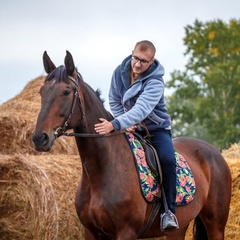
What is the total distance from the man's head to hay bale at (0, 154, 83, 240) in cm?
326

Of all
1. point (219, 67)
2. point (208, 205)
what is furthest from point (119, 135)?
point (219, 67)

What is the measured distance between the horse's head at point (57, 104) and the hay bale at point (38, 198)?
11.6ft

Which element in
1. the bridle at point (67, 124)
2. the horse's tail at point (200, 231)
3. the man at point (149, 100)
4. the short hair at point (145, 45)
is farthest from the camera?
the horse's tail at point (200, 231)

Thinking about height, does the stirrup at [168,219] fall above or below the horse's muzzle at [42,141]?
below

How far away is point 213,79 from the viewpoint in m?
41.2

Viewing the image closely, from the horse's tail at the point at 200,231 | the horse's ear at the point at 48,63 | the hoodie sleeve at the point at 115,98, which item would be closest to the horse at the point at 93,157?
the horse's ear at the point at 48,63

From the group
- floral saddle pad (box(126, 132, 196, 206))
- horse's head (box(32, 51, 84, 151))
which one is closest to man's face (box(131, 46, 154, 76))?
floral saddle pad (box(126, 132, 196, 206))

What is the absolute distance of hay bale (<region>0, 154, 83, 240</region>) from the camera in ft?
32.6

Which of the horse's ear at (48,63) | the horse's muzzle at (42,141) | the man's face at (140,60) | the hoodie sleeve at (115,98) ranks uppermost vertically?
the horse's ear at (48,63)

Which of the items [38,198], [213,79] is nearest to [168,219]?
[38,198]

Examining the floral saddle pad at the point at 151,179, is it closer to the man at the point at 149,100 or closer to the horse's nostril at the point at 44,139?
the man at the point at 149,100

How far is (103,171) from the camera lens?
22.8ft

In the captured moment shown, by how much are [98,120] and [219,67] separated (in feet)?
116

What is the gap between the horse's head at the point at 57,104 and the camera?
6.28 meters
